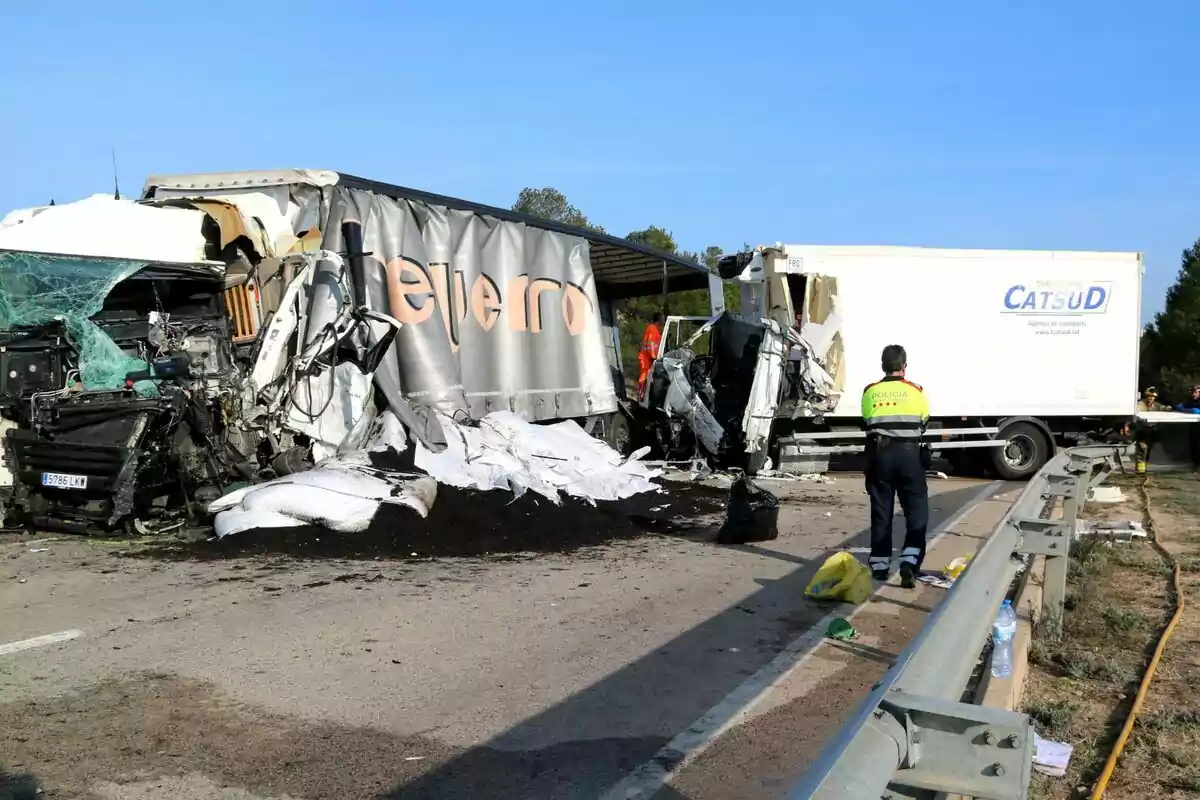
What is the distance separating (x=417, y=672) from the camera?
509 centimetres

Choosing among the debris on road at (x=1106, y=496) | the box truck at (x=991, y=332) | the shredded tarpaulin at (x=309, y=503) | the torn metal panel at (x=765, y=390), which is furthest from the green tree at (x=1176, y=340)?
the shredded tarpaulin at (x=309, y=503)

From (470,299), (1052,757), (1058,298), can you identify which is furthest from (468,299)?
(1052,757)

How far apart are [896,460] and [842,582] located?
3.39ft

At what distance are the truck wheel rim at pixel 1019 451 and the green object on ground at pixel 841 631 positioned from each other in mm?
10024

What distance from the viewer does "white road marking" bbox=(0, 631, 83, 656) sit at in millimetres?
5312

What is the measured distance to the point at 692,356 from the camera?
559 inches

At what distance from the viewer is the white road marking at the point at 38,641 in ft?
17.4

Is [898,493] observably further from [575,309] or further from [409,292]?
[575,309]

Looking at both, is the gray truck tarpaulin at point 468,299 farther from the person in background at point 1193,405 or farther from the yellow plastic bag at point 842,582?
the person in background at point 1193,405

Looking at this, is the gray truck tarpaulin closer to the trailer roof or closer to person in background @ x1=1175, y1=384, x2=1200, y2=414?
the trailer roof

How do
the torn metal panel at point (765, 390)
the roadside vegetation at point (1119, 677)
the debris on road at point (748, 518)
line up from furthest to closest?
the torn metal panel at point (765, 390)
the debris on road at point (748, 518)
the roadside vegetation at point (1119, 677)

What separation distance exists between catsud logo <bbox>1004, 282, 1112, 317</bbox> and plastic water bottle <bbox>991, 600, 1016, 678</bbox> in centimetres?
1100

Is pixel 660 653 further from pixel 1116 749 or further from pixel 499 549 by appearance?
pixel 499 549

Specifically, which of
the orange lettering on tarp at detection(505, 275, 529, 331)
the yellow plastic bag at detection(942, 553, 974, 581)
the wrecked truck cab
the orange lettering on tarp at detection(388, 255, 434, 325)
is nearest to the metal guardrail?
the yellow plastic bag at detection(942, 553, 974, 581)
